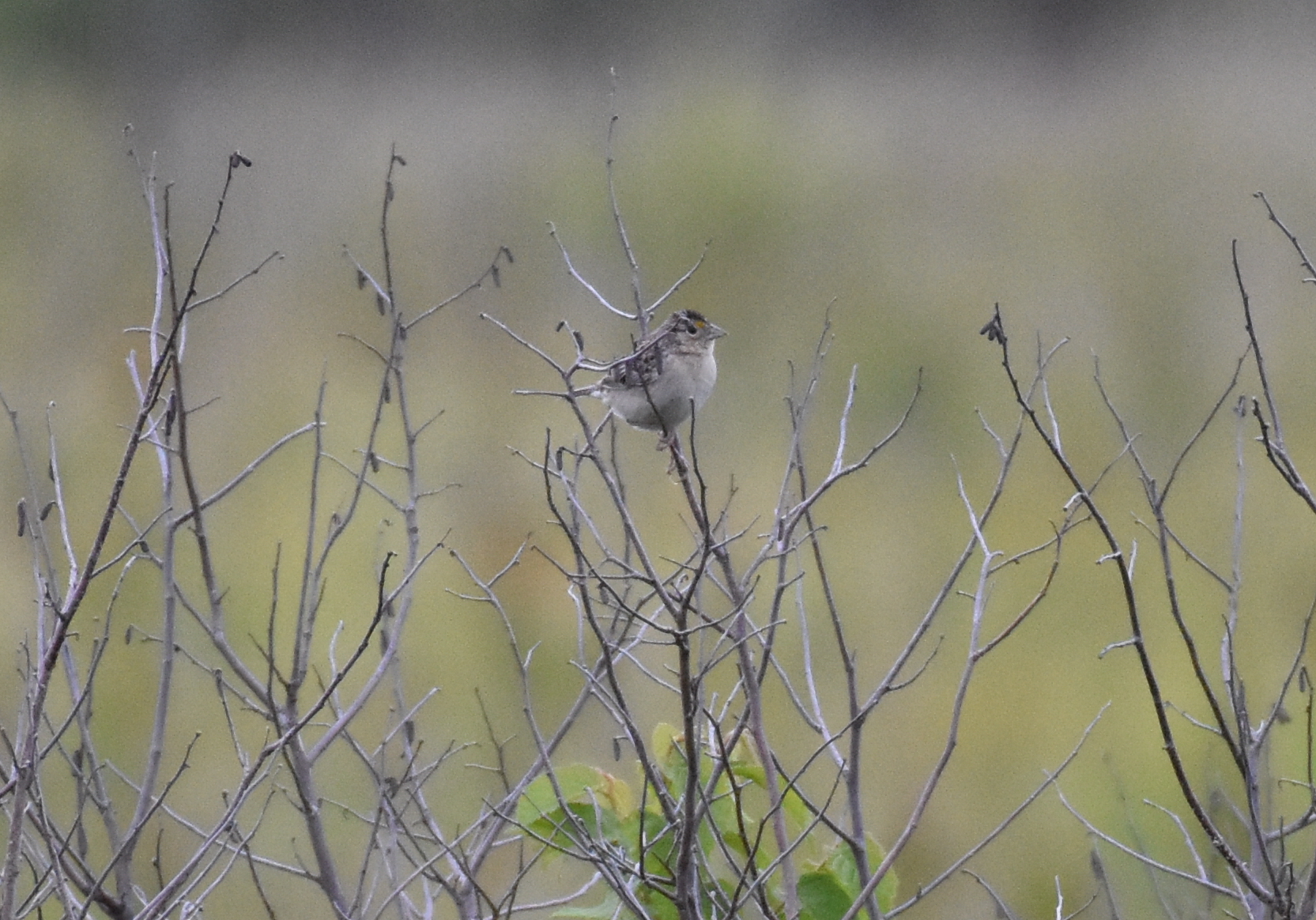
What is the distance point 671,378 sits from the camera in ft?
15.7

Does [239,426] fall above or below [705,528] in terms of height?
above

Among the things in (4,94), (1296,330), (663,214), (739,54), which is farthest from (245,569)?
(1296,330)

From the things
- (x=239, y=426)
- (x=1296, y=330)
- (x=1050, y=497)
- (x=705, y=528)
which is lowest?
A: (x=705, y=528)

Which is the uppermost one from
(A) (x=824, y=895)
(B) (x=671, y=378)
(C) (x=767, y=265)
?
(C) (x=767, y=265)

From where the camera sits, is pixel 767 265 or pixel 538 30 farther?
pixel 538 30

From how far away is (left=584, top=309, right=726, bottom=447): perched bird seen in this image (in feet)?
15.7

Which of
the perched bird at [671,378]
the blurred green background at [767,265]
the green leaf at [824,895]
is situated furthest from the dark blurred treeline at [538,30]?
the green leaf at [824,895]

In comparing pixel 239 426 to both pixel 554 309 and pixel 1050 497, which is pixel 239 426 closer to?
pixel 554 309

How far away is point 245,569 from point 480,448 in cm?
144

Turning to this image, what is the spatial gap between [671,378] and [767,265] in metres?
3.79

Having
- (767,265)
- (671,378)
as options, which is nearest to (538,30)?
(767,265)

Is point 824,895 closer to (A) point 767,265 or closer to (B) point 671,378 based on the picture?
(B) point 671,378

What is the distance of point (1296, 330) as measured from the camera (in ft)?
26.0

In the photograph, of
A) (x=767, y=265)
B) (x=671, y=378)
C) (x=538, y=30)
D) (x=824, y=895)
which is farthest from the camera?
(x=538, y=30)
